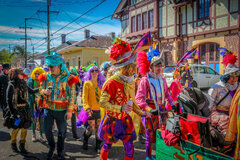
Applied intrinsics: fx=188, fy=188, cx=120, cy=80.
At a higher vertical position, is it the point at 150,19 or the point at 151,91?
the point at 150,19

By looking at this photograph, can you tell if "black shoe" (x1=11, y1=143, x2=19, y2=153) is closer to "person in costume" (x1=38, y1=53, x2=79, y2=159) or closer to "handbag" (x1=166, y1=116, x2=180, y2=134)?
"person in costume" (x1=38, y1=53, x2=79, y2=159)

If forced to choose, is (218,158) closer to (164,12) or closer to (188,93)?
(188,93)

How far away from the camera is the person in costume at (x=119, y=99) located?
282 centimetres

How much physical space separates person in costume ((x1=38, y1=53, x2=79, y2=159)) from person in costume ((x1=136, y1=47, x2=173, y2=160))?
55.3 inches

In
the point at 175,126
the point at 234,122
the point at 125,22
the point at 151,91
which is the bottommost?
the point at 175,126

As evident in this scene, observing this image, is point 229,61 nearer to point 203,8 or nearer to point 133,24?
point 203,8

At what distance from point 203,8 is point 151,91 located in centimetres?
1424

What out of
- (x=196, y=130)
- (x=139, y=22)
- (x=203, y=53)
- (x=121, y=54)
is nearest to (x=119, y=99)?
(x=121, y=54)

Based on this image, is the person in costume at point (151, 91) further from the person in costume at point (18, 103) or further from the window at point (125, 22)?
the window at point (125, 22)

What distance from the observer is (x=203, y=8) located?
49.5ft

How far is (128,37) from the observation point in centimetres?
2130

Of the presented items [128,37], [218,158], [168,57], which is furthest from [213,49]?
[218,158]

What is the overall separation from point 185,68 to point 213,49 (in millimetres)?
10352

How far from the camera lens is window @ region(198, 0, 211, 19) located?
1481 cm
